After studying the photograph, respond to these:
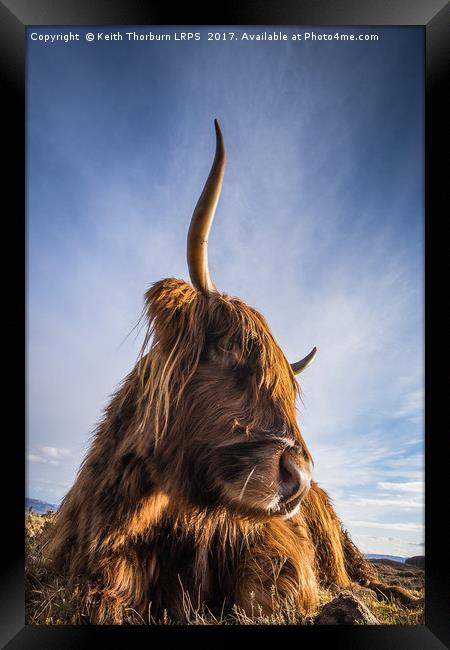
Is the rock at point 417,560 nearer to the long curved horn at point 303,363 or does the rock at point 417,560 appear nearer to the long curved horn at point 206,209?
the long curved horn at point 303,363

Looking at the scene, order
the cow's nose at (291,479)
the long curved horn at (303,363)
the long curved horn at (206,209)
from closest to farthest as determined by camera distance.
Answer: the cow's nose at (291,479) < the long curved horn at (206,209) < the long curved horn at (303,363)

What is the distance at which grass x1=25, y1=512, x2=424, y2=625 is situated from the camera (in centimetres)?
248

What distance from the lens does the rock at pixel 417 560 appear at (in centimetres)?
263

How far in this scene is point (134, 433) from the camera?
2.40 meters

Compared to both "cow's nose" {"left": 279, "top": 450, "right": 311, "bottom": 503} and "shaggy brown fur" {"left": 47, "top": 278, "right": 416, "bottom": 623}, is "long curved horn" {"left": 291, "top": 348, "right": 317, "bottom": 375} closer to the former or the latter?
"shaggy brown fur" {"left": 47, "top": 278, "right": 416, "bottom": 623}

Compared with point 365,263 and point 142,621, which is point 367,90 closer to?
point 365,263

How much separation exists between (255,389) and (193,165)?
53.5 inches

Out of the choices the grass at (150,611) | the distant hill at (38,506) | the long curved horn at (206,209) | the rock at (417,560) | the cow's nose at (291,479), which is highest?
the long curved horn at (206,209)

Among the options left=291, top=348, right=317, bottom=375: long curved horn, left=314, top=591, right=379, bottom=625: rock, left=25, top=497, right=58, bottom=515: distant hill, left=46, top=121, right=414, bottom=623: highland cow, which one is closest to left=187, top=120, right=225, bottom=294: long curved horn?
left=46, top=121, right=414, bottom=623: highland cow

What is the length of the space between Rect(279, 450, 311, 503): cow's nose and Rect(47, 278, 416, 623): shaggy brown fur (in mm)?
26

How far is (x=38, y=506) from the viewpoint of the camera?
2732 mm

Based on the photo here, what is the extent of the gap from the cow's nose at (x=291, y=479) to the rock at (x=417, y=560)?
95 centimetres

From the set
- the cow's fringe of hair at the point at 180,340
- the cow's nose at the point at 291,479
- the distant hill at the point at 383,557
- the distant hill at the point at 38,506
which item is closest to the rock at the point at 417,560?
the distant hill at the point at 383,557

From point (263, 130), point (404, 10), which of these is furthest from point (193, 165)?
point (404, 10)
